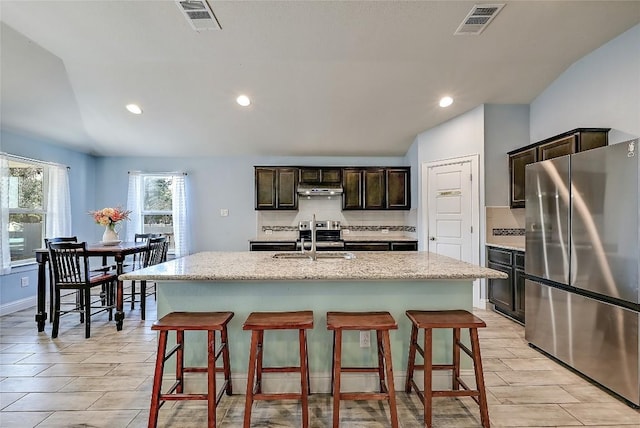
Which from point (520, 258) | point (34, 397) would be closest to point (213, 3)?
point (34, 397)

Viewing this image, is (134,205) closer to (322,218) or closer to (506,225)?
(322,218)

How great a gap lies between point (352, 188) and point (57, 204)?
14.2ft

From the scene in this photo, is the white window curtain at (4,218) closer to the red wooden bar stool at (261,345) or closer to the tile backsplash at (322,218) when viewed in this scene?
the tile backsplash at (322,218)

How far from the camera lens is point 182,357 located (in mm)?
2146

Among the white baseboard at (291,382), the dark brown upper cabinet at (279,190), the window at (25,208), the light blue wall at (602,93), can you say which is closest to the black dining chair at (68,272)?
the window at (25,208)

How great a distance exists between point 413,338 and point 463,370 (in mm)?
500

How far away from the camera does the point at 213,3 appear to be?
258cm

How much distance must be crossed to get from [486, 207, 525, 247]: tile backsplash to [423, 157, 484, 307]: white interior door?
0.23 meters

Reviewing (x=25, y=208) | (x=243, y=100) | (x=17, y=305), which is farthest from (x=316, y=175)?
(x=17, y=305)

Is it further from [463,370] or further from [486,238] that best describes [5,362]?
[486,238]

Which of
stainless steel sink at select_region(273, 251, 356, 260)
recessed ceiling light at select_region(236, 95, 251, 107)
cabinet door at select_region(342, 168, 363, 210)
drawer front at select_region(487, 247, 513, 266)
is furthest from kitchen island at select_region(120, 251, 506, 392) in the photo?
cabinet door at select_region(342, 168, 363, 210)

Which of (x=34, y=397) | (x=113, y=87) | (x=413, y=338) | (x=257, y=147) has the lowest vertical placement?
(x=34, y=397)

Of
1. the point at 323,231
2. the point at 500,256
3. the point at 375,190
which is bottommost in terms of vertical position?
the point at 500,256

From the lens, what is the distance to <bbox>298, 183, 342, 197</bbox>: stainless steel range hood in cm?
511
